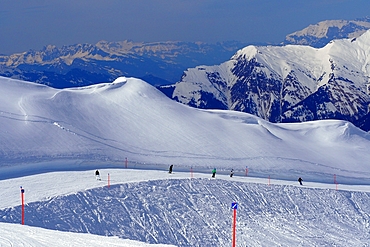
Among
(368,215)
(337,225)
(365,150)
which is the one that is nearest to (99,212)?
(337,225)

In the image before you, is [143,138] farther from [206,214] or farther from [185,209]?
[206,214]

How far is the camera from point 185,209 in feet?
140

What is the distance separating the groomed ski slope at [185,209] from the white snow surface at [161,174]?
0.35 ft

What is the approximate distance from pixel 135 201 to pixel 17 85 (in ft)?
146

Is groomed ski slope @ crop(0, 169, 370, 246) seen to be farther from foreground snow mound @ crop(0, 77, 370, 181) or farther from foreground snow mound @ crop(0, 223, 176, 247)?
foreground snow mound @ crop(0, 223, 176, 247)

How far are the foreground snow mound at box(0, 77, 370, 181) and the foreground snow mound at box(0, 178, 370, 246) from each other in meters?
12.4

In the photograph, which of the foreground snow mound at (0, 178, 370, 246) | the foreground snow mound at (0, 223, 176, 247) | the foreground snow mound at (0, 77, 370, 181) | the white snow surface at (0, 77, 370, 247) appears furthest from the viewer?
the foreground snow mound at (0, 77, 370, 181)

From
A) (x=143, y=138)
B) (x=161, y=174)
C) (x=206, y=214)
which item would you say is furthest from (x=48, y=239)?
(x=143, y=138)

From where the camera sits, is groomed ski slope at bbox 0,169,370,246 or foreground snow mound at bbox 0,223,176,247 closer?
foreground snow mound at bbox 0,223,176,247

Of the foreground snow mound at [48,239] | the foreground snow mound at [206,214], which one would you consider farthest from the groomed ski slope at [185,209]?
the foreground snow mound at [48,239]

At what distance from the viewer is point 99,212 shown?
38.8m

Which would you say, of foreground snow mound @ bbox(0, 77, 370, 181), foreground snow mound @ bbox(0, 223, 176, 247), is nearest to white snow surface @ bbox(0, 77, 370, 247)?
foreground snow mound @ bbox(0, 223, 176, 247)

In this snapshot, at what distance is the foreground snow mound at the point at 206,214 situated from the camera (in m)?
37.6

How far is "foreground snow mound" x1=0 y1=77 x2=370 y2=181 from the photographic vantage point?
189ft
